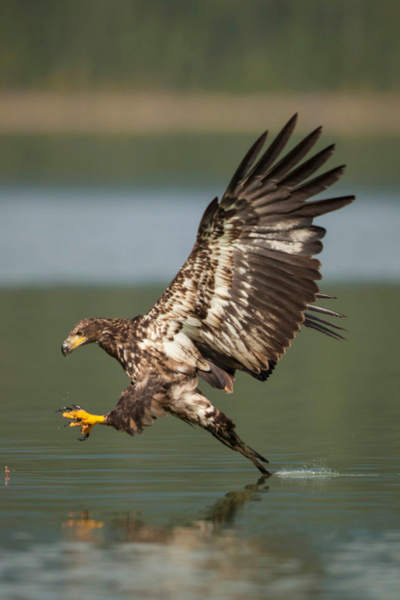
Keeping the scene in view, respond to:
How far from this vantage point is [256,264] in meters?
10.7

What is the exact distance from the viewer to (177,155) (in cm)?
12438

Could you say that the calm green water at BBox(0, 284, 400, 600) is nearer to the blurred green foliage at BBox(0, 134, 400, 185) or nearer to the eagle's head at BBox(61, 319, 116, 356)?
the eagle's head at BBox(61, 319, 116, 356)

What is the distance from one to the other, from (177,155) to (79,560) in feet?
382

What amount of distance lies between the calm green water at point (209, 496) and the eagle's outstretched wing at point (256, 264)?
0.97 metres

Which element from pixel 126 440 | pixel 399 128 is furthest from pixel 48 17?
pixel 126 440

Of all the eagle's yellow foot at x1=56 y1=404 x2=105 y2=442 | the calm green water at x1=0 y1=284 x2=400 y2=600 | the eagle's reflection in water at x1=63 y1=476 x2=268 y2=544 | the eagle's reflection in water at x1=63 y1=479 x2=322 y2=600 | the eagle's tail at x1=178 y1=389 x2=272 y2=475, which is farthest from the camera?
the eagle's tail at x1=178 y1=389 x2=272 y2=475

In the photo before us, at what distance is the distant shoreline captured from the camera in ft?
462

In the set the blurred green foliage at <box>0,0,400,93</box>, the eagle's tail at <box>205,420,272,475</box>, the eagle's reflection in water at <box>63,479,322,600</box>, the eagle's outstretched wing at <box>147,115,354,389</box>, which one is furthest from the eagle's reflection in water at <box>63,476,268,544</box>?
the blurred green foliage at <box>0,0,400,93</box>

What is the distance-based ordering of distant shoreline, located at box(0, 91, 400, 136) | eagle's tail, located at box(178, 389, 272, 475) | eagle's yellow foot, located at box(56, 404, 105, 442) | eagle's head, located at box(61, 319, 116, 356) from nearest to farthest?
eagle's yellow foot, located at box(56, 404, 105, 442) → eagle's tail, located at box(178, 389, 272, 475) → eagle's head, located at box(61, 319, 116, 356) → distant shoreline, located at box(0, 91, 400, 136)

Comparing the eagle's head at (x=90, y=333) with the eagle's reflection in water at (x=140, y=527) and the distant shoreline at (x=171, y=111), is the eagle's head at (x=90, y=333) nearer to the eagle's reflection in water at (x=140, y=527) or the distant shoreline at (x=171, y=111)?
the eagle's reflection in water at (x=140, y=527)

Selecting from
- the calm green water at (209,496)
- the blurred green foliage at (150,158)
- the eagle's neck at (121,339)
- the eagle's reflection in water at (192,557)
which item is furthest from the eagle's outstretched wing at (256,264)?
the blurred green foliage at (150,158)

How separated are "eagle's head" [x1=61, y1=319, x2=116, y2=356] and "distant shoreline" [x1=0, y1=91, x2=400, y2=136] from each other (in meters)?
127

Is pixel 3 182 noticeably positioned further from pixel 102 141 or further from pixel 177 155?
pixel 102 141

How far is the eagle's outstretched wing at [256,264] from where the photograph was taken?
34.4ft
